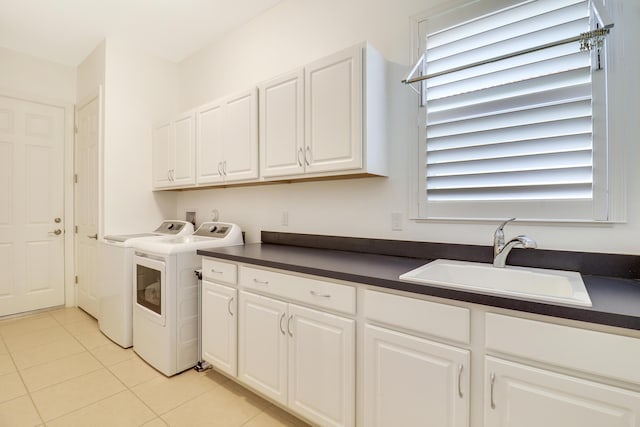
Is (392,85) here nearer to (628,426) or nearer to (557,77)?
(557,77)

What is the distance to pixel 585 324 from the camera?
0.95m

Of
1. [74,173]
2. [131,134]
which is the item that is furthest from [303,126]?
[74,173]

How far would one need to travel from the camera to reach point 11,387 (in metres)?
2.11

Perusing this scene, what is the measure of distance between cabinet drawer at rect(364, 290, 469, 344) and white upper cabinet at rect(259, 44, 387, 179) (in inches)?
30.3

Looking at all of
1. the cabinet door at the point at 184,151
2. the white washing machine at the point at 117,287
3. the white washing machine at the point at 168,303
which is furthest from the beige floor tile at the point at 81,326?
the cabinet door at the point at 184,151

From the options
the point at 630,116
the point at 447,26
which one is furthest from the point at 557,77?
the point at 447,26

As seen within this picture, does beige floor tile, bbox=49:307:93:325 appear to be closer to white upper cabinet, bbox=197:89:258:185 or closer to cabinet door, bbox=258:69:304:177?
white upper cabinet, bbox=197:89:258:185

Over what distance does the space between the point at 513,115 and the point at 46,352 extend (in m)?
3.80

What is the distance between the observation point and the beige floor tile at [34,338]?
108 inches

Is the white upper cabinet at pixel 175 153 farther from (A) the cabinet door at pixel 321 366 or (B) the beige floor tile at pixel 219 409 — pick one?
(A) the cabinet door at pixel 321 366

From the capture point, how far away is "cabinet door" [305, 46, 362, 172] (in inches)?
70.6

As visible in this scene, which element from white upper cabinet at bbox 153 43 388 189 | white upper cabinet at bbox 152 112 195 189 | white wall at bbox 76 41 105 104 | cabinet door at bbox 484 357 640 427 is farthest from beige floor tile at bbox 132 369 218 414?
white wall at bbox 76 41 105 104

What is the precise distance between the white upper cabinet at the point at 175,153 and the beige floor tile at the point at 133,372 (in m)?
1.53

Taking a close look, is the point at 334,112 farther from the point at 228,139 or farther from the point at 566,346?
the point at 566,346
